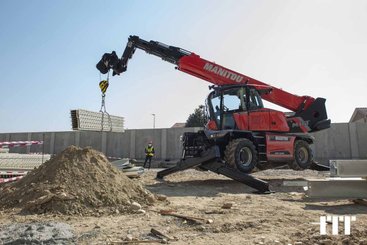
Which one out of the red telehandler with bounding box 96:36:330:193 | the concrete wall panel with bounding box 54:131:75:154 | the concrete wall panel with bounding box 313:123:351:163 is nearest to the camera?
the red telehandler with bounding box 96:36:330:193

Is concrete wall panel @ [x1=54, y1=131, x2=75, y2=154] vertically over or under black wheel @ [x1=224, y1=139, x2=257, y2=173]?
over

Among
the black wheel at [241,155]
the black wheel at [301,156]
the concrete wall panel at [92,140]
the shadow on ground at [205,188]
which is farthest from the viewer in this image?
the concrete wall panel at [92,140]

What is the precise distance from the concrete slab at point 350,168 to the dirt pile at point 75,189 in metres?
4.06

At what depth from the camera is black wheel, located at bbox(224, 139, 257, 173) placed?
1046 centimetres

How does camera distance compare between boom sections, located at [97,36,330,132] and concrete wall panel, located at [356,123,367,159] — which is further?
concrete wall panel, located at [356,123,367,159]

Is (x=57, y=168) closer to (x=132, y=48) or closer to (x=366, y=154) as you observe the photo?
(x=132, y=48)

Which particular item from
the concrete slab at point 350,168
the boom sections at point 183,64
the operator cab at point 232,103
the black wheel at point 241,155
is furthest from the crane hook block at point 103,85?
the concrete slab at point 350,168

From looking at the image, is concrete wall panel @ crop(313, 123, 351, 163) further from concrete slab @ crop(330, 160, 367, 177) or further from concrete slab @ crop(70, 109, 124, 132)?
concrete slab @ crop(330, 160, 367, 177)

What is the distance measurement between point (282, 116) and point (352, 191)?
4.98 metres

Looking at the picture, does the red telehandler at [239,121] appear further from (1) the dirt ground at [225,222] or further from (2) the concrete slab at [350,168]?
(2) the concrete slab at [350,168]

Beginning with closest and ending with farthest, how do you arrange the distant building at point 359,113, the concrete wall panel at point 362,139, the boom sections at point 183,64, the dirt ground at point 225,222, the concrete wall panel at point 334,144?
the dirt ground at point 225,222, the boom sections at point 183,64, the concrete wall panel at point 362,139, the concrete wall panel at point 334,144, the distant building at point 359,113

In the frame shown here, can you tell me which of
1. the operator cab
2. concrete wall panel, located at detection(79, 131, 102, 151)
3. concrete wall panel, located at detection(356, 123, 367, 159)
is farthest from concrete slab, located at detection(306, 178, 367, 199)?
concrete wall panel, located at detection(79, 131, 102, 151)

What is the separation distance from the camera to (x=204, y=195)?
8859mm

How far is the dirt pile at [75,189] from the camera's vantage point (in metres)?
6.25
